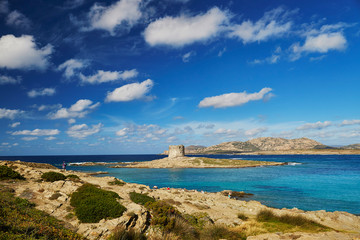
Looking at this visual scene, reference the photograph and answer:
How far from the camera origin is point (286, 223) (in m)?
16.8

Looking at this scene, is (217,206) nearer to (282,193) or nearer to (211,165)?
(282,193)

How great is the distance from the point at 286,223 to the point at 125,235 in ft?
45.7

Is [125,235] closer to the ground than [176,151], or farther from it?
farther from it

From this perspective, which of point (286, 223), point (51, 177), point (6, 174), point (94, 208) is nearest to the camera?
point (94, 208)

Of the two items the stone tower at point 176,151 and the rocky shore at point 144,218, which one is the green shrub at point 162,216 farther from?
the stone tower at point 176,151

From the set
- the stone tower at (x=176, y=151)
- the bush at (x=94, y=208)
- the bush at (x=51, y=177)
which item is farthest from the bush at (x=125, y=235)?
the stone tower at (x=176, y=151)

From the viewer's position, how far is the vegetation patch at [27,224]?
8.45 meters

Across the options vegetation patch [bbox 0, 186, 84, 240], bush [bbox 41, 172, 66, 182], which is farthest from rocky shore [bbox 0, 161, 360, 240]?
bush [bbox 41, 172, 66, 182]

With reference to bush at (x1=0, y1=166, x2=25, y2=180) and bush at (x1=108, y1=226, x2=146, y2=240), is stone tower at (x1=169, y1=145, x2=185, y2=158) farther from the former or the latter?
bush at (x1=108, y1=226, x2=146, y2=240)

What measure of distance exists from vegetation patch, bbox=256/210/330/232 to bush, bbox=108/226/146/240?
9984 millimetres

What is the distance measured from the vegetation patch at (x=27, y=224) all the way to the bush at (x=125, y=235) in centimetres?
183

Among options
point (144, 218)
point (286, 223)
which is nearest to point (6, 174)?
point (144, 218)

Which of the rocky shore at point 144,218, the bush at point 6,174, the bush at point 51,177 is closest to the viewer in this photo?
the rocky shore at point 144,218

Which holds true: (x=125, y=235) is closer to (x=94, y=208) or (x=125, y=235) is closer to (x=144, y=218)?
(x=144, y=218)
